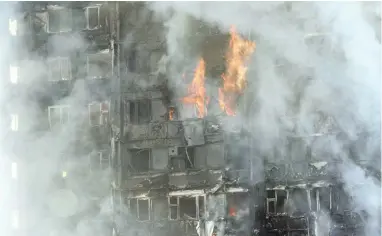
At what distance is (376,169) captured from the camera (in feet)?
21.0

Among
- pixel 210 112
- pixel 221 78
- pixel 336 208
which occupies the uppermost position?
pixel 221 78

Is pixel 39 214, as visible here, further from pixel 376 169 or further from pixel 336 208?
pixel 376 169

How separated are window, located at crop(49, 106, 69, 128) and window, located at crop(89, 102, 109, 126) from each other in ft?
1.37

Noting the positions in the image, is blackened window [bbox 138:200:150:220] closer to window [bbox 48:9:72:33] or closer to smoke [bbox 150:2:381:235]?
smoke [bbox 150:2:381:235]

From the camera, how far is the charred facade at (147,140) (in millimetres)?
6664

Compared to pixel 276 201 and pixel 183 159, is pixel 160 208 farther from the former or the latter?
pixel 276 201

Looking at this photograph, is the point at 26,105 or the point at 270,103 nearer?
the point at 270,103

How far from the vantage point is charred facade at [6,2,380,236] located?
21.9 ft

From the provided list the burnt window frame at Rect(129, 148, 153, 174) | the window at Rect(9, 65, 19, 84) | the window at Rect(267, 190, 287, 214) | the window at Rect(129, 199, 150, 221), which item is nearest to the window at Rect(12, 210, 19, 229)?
the window at Rect(129, 199, 150, 221)

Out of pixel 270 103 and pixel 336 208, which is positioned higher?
pixel 270 103

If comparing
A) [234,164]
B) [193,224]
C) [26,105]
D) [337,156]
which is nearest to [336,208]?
[337,156]

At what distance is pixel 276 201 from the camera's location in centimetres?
669

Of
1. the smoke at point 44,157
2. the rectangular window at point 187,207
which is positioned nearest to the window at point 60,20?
the smoke at point 44,157

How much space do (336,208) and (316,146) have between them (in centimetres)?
100
